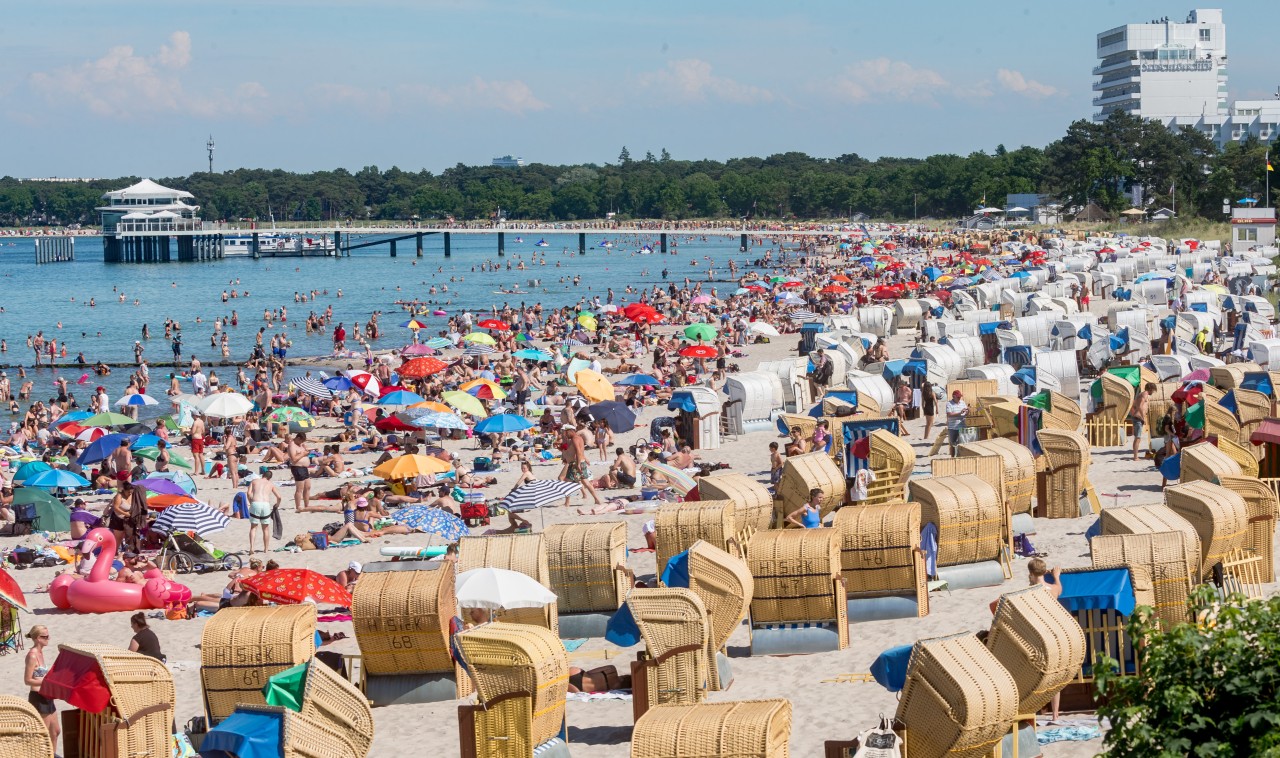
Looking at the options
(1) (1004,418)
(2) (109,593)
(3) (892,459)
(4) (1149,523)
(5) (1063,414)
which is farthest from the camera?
(5) (1063,414)

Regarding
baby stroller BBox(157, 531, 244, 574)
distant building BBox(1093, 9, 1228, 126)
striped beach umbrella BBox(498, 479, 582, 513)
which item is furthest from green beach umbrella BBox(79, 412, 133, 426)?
distant building BBox(1093, 9, 1228, 126)

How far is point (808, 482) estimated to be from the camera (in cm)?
1420

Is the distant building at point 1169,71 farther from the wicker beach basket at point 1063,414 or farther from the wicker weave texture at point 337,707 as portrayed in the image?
the wicker weave texture at point 337,707

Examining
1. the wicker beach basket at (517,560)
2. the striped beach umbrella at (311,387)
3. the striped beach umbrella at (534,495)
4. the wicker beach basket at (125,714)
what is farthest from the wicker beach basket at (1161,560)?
the striped beach umbrella at (311,387)

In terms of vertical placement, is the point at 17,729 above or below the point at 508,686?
below

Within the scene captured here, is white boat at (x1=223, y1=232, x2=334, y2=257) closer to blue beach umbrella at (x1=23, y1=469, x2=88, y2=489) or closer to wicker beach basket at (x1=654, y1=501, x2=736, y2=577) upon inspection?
blue beach umbrella at (x1=23, y1=469, x2=88, y2=489)

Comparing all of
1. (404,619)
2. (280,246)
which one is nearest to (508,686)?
(404,619)

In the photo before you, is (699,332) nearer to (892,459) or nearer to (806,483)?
(892,459)

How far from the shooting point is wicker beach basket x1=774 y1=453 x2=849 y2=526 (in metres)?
14.2

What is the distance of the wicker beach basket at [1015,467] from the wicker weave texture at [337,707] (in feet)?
25.0

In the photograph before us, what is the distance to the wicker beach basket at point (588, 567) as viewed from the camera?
11.8 m

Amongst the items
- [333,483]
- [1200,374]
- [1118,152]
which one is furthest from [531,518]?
[1118,152]

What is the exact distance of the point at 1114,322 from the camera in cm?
3111

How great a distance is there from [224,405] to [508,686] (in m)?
15.3
